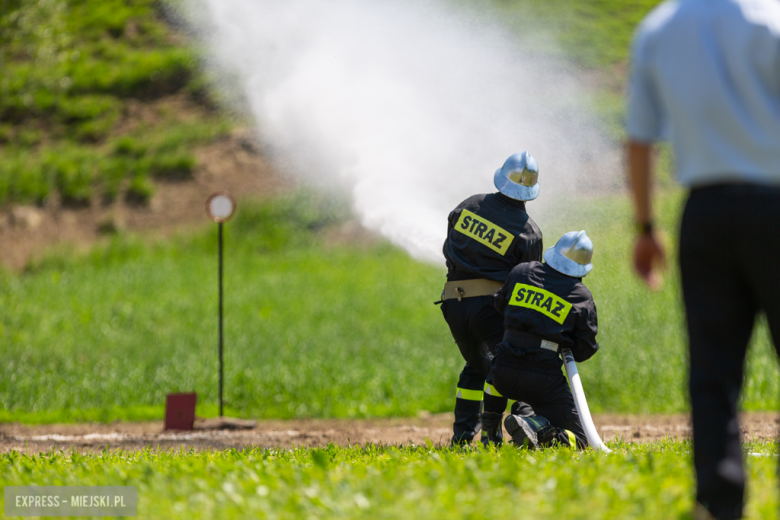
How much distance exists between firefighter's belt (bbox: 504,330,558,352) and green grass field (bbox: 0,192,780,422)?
3.93 m

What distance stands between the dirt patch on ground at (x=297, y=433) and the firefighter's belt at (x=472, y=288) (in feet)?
5.07

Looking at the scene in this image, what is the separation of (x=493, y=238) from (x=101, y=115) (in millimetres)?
24504

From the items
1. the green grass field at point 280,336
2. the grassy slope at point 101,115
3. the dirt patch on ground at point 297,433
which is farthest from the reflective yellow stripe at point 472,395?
the grassy slope at point 101,115

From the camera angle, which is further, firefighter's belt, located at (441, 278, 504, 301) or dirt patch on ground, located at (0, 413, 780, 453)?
dirt patch on ground, located at (0, 413, 780, 453)

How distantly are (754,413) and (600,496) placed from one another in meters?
6.03

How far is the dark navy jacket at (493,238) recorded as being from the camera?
5.60m

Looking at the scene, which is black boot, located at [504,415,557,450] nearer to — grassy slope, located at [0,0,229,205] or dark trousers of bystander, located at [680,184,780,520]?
dark trousers of bystander, located at [680,184,780,520]

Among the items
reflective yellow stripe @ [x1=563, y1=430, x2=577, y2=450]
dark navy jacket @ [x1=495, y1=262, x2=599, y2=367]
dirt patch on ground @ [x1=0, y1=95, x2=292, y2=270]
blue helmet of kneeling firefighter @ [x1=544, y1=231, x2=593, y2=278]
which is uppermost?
dirt patch on ground @ [x1=0, y1=95, x2=292, y2=270]

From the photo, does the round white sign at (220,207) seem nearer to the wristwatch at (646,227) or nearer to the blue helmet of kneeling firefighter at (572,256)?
the blue helmet of kneeling firefighter at (572,256)

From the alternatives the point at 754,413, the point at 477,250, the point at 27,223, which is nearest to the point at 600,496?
the point at 477,250

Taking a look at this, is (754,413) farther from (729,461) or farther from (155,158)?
(155,158)

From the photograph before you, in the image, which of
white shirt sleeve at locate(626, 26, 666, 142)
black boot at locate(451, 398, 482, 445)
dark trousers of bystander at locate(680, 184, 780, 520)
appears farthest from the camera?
black boot at locate(451, 398, 482, 445)

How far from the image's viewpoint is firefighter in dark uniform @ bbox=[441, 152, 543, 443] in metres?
5.60

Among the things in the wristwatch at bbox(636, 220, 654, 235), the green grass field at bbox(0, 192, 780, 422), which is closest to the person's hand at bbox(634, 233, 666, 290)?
the wristwatch at bbox(636, 220, 654, 235)
